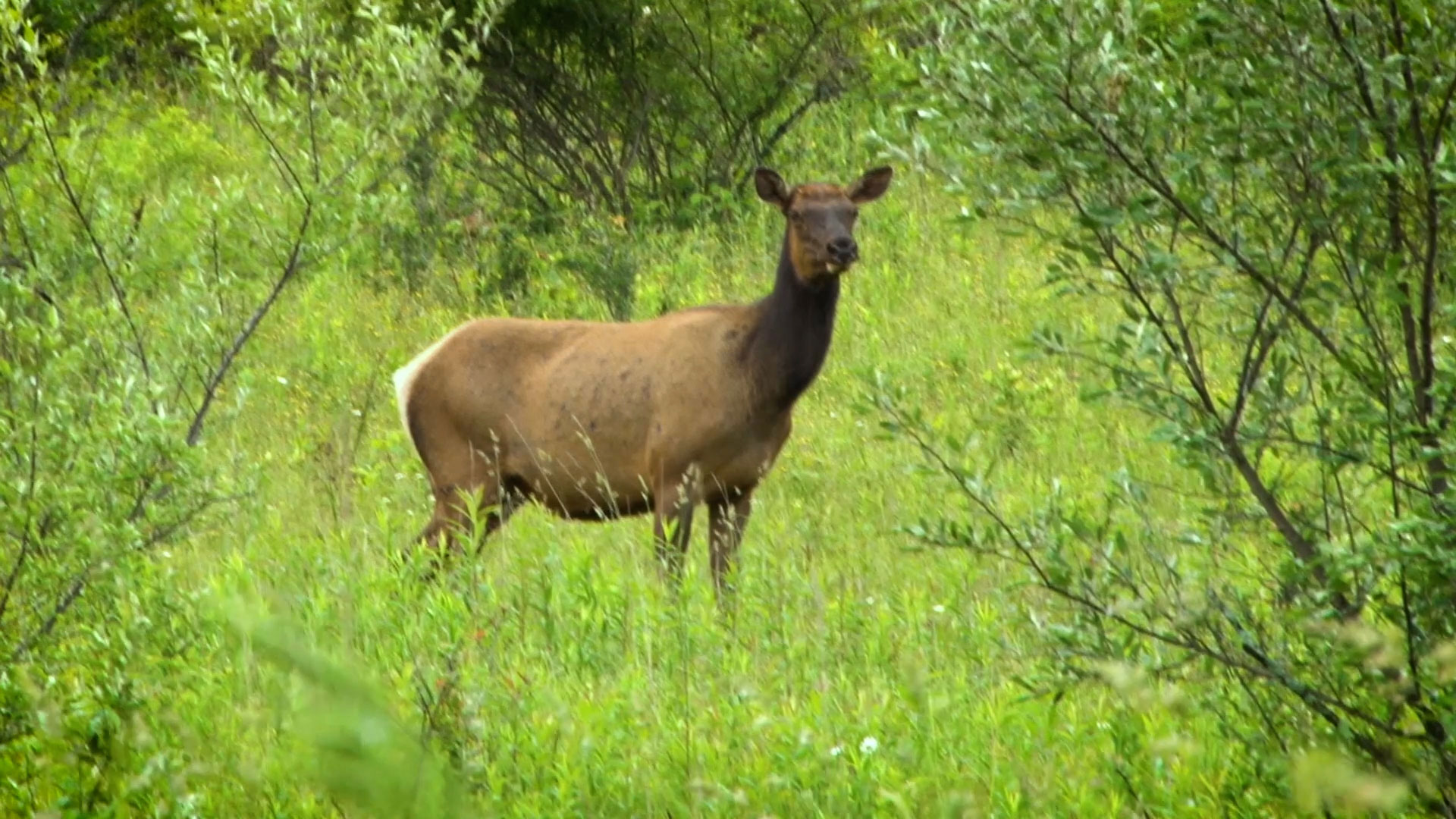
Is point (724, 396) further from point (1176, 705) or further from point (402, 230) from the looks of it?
point (402, 230)

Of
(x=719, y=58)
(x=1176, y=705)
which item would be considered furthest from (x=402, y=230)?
(x=1176, y=705)

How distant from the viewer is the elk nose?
28.7 ft

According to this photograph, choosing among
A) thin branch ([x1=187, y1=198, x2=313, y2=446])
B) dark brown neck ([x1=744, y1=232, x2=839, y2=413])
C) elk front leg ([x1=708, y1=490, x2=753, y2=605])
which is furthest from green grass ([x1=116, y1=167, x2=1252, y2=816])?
dark brown neck ([x1=744, y1=232, x2=839, y2=413])

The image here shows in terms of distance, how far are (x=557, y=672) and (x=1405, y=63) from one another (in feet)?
10.0

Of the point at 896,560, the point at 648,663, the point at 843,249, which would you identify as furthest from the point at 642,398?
the point at 648,663

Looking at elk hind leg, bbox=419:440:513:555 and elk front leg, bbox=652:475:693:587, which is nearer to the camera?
elk front leg, bbox=652:475:693:587

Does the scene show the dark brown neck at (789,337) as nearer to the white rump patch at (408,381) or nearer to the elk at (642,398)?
the elk at (642,398)

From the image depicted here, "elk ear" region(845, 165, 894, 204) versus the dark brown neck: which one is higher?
"elk ear" region(845, 165, 894, 204)

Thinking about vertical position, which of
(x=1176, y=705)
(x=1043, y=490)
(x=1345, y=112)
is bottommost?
(x=1043, y=490)

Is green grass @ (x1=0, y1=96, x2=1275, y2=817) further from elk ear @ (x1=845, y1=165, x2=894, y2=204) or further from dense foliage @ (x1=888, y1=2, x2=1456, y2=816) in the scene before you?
elk ear @ (x1=845, y1=165, x2=894, y2=204)

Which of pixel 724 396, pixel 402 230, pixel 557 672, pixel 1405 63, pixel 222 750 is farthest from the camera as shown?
pixel 402 230

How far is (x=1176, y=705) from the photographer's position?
3551 mm

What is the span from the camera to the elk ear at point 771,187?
927 cm

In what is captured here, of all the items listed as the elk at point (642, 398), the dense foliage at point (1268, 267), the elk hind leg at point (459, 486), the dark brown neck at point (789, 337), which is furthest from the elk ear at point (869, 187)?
the dense foliage at point (1268, 267)
